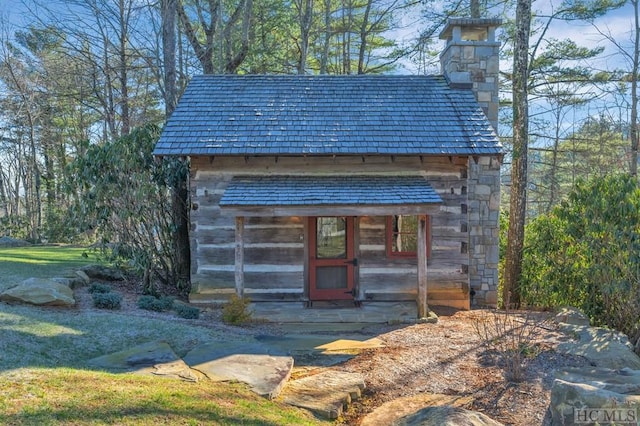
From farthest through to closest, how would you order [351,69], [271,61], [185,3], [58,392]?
1. [351,69]
2. [271,61]
3. [185,3]
4. [58,392]

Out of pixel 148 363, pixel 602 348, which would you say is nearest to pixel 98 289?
pixel 148 363

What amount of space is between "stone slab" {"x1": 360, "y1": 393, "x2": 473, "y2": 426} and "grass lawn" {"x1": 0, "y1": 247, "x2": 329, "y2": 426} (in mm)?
644

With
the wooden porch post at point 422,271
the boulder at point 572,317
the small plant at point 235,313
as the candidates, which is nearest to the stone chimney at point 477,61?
the wooden porch post at point 422,271

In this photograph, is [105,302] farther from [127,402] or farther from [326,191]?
[127,402]

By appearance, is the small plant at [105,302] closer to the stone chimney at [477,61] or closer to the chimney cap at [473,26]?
the stone chimney at [477,61]

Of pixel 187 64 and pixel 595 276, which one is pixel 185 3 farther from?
pixel 595 276

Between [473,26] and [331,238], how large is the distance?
21.4 ft

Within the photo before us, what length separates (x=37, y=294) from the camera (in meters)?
7.65

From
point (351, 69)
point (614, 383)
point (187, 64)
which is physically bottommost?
point (614, 383)

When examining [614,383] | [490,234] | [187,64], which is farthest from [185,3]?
[614,383]

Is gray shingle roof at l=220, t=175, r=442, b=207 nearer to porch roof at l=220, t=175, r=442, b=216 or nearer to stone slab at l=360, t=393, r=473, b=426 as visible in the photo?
porch roof at l=220, t=175, r=442, b=216

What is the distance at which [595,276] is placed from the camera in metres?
7.92

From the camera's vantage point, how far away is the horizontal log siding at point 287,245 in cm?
1011

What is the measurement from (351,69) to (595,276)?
1811cm
